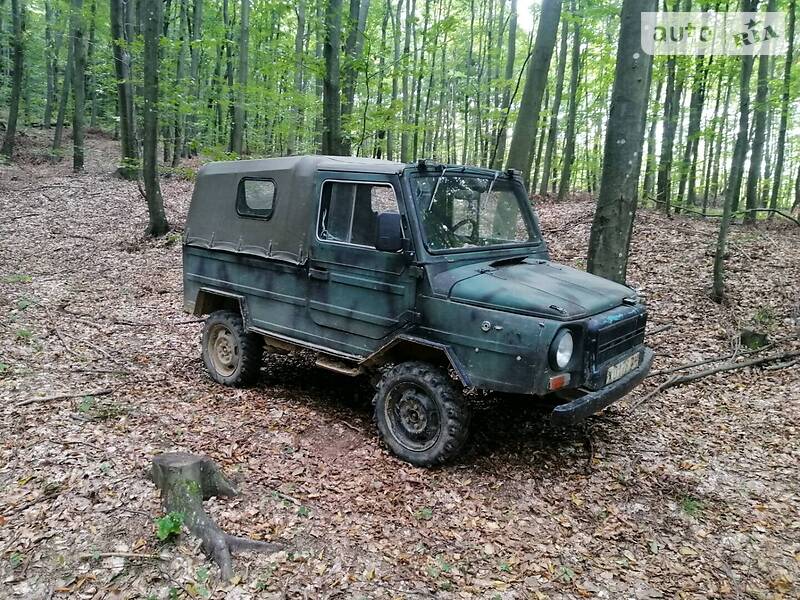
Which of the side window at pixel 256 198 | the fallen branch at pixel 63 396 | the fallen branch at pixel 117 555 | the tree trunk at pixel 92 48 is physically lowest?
the fallen branch at pixel 117 555

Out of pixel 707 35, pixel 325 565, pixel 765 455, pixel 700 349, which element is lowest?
pixel 325 565

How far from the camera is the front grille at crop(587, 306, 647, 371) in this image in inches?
159

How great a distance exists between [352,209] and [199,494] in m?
2.68

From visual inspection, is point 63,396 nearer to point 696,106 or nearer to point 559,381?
point 559,381

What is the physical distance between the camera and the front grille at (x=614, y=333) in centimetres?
404

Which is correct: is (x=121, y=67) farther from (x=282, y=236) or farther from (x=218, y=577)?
(x=218, y=577)

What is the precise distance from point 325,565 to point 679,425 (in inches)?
148

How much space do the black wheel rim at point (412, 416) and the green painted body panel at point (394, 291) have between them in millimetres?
387

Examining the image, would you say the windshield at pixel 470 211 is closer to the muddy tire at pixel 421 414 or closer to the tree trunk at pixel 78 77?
the muddy tire at pixel 421 414

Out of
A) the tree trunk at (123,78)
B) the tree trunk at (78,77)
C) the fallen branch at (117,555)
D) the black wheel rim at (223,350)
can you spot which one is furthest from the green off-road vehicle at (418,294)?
the tree trunk at (78,77)

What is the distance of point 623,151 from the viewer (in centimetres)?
629

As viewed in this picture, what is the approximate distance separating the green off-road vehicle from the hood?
1 cm

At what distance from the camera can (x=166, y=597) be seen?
301 centimetres

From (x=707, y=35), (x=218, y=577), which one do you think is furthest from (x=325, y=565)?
(x=707, y=35)
